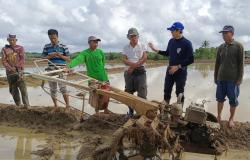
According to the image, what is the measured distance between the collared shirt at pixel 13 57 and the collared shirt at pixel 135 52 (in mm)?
2915

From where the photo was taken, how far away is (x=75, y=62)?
25.4 ft

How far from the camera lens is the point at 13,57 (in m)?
9.66

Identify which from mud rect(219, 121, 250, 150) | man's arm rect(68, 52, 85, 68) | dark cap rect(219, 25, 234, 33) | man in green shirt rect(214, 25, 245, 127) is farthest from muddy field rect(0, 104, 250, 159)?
dark cap rect(219, 25, 234, 33)

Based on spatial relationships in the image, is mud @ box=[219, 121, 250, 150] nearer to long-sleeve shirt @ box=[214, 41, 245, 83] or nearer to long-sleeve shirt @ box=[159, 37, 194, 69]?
long-sleeve shirt @ box=[214, 41, 245, 83]

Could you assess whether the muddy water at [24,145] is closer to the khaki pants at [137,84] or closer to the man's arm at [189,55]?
the khaki pants at [137,84]

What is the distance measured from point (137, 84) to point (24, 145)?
8.41ft

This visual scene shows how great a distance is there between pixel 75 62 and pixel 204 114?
3.07m

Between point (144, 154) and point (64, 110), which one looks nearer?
point (144, 154)

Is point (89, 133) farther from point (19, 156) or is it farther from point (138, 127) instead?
point (138, 127)

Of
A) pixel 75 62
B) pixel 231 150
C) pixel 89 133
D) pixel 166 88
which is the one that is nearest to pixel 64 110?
pixel 89 133

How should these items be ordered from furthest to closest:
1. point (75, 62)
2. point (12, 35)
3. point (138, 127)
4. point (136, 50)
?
point (12, 35)
point (136, 50)
point (75, 62)
point (138, 127)

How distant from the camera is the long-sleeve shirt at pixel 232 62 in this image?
745cm

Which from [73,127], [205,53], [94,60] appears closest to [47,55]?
[94,60]

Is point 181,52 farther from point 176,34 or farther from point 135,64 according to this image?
point 135,64
